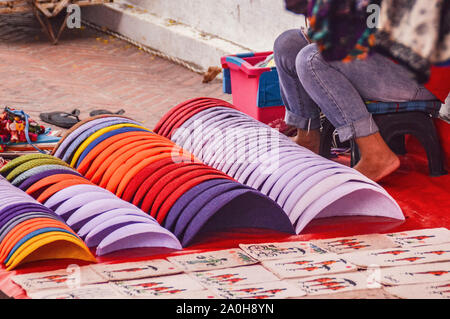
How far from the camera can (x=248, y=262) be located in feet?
10.9

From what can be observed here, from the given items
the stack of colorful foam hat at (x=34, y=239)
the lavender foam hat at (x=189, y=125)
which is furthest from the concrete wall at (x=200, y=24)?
the stack of colorful foam hat at (x=34, y=239)

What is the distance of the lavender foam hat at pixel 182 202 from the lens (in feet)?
12.1

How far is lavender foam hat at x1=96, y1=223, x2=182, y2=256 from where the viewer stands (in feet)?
11.3

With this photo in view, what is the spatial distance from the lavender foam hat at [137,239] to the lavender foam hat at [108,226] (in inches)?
2.2

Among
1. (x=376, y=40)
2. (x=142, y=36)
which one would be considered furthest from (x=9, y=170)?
(x=142, y=36)

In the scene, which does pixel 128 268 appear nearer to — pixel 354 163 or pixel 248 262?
pixel 248 262

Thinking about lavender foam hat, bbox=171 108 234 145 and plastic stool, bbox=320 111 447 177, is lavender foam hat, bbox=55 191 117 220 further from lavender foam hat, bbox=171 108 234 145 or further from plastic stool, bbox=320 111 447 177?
plastic stool, bbox=320 111 447 177

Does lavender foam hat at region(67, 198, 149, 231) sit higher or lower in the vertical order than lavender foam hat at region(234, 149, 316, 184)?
lower

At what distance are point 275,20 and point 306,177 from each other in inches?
136

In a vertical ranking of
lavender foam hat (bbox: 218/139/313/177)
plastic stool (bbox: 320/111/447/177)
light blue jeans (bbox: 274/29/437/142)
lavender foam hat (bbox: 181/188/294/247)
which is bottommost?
lavender foam hat (bbox: 181/188/294/247)

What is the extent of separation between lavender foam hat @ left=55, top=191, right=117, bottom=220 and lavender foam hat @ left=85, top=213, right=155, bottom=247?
28cm

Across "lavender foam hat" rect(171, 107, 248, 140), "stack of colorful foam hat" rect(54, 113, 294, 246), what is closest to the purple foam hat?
"stack of colorful foam hat" rect(54, 113, 294, 246)

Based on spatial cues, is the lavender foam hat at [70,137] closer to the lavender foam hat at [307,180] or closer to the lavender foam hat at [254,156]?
the lavender foam hat at [254,156]

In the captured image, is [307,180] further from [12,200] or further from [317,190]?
[12,200]
